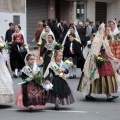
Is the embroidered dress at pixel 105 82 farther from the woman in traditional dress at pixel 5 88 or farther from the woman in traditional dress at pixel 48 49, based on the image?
the woman in traditional dress at pixel 48 49

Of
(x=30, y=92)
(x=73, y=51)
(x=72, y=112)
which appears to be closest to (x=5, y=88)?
(x=30, y=92)

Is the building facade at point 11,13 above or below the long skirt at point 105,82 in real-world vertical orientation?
above

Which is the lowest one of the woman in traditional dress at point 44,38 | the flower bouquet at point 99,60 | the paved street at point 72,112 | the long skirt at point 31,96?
the paved street at point 72,112

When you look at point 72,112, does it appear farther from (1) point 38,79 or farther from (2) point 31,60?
(2) point 31,60

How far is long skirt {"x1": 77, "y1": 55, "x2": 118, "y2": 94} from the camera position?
11.4 m

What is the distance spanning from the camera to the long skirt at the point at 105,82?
11422 millimetres

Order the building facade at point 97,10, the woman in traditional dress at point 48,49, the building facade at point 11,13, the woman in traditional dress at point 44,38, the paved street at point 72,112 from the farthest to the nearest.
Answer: the building facade at point 97,10
the building facade at point 11,13
the woman in traditional dress at point 44,38
the woman in traditional dress at point 48,49
the paved street at point 72,112

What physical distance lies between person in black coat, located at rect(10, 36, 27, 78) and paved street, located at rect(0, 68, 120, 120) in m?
5.15

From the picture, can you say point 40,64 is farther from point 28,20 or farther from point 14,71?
point 28,20

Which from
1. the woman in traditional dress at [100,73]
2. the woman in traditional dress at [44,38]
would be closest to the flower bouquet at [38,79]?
the woman in traditional dress at [100,73]

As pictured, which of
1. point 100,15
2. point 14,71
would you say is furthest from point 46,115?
point 100,15

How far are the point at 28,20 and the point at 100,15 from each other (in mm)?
7864

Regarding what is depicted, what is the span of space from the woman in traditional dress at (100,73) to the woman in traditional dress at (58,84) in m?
1.10

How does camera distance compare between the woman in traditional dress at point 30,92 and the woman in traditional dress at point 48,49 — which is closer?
the woman in traditional dress at point 30,92
